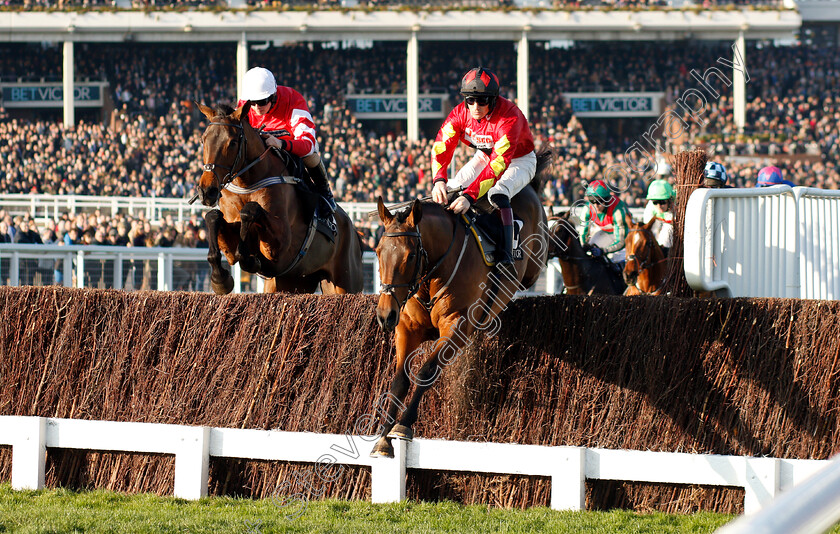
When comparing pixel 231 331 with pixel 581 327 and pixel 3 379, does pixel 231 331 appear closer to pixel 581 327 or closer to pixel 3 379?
pixel 3 379

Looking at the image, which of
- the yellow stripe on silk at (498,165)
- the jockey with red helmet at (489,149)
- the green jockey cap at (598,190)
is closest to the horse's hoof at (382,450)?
the jockey with red helmet at (489,149)

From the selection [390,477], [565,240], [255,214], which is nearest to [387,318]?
[390,477]

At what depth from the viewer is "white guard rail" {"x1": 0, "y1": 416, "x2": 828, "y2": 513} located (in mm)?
5047

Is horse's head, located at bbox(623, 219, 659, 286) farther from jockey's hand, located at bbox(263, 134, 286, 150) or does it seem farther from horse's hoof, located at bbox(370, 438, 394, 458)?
horse's hoof, located at bbox(370, 438, 394, 458)

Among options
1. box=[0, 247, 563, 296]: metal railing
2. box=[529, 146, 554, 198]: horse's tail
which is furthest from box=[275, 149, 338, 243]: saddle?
box=[0, 247, 563, 296]: metal railing

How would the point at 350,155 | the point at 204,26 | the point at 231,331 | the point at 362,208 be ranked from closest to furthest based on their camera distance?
the point at 231,331, the point at 362,208, the point at 350,155, the point at 204,26

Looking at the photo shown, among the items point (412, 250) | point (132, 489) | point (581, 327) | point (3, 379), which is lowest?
point (132, 489)

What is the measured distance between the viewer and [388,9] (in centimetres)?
3694

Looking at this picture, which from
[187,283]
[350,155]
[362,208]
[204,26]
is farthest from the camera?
[204,26]

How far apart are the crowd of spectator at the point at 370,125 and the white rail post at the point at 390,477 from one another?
18.2 metres

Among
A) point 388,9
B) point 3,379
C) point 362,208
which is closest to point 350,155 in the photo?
point 362,208

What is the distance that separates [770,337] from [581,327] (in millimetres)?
972

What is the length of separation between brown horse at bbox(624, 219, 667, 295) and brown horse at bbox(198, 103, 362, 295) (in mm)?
3195

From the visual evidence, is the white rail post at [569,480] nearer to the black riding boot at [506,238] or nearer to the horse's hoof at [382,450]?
the horse's hoof at [382,450]
